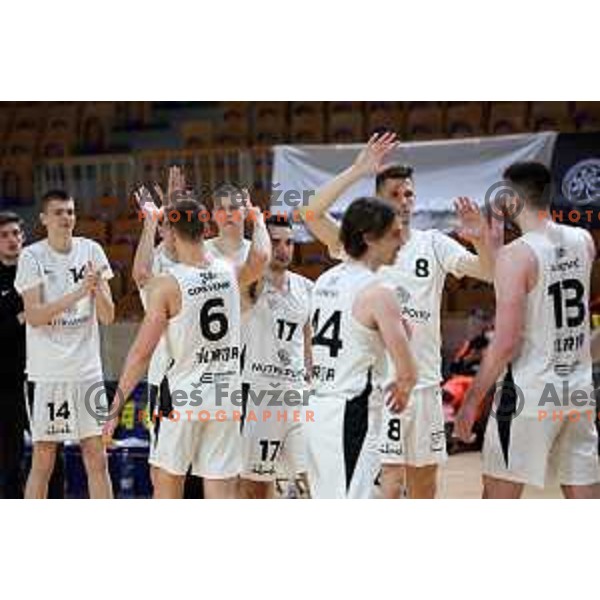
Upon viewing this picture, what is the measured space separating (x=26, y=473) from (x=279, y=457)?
51.6 inches

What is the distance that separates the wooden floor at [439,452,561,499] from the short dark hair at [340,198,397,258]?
1.47m

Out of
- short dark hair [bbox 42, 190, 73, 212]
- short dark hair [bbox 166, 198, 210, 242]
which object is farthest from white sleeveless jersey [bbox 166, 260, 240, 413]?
short dark hair [bbox 42, 190, 73, 212]

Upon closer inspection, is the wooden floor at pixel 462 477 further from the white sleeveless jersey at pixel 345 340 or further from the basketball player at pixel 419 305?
the white sleeveless jersey at pixel 345 340

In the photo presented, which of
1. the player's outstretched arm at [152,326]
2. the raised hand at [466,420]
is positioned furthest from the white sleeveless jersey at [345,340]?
the player's outstretched arm at [152,326]

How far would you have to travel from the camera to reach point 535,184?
24.1ft

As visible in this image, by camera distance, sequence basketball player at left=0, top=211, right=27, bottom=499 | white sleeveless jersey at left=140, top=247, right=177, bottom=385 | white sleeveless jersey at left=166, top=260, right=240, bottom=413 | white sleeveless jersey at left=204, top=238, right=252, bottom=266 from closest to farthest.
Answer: white sleeveless jersey at left=166, top=260, right=240, bottom=413 < white sleeveless jersey at left=140, top=247, right=177, bottom=385 < white sleeveless jersey at left=204, top=238, right=252, bottom=266 < basketball player at left=0, top=211, right=27, bottom=499

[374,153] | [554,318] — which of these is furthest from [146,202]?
[554,318]

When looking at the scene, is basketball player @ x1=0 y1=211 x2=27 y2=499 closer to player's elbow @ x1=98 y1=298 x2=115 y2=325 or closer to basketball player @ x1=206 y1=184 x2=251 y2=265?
player's elbow @ x1=98 y1=298 x2=115 y2=325

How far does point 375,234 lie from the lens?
670 cm

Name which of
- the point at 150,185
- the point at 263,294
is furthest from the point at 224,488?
the point at 150,185

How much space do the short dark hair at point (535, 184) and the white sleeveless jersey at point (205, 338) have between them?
141 centimetres

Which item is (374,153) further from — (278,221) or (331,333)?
(331,333)

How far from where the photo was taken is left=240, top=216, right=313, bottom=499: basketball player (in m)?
7.62
